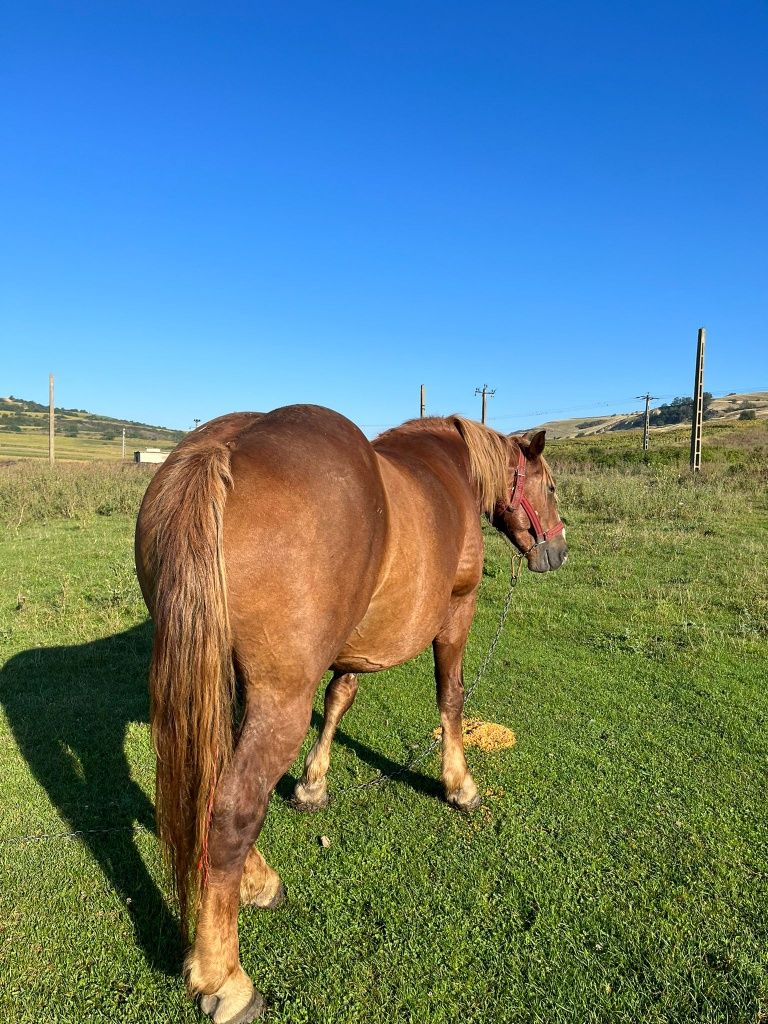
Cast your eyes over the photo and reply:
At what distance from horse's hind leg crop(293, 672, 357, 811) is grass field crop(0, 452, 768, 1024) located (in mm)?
138

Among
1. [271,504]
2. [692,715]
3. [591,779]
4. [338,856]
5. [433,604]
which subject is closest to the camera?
[271,504]

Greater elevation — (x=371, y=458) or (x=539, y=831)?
(x=371, y=458)

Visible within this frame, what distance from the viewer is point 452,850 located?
317 cm

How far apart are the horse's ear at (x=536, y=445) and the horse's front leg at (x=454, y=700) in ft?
4.17

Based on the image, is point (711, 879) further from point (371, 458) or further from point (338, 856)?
point (371, 458)

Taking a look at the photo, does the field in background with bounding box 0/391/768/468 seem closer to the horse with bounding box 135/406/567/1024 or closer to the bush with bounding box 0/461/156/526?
the bush with bounding box 0/461/156/526

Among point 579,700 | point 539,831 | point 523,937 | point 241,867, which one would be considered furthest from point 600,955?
point 579,700

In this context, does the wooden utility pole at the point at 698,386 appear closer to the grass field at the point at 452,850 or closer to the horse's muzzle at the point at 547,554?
the grass field at the point at 452,850

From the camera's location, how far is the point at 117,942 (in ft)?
8.02

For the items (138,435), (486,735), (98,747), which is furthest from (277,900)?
(138,435)

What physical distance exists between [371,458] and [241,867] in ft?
5.10

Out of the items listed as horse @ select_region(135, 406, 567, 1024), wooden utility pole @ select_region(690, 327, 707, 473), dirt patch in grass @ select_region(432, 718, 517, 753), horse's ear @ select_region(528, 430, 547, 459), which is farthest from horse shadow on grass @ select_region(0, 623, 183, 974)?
wooden utility pole @ select_region(690, 327, 707, 473)

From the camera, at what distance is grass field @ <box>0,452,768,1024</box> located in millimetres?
2309

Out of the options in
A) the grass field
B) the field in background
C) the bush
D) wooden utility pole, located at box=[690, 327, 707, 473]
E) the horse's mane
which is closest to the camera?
the grass field
